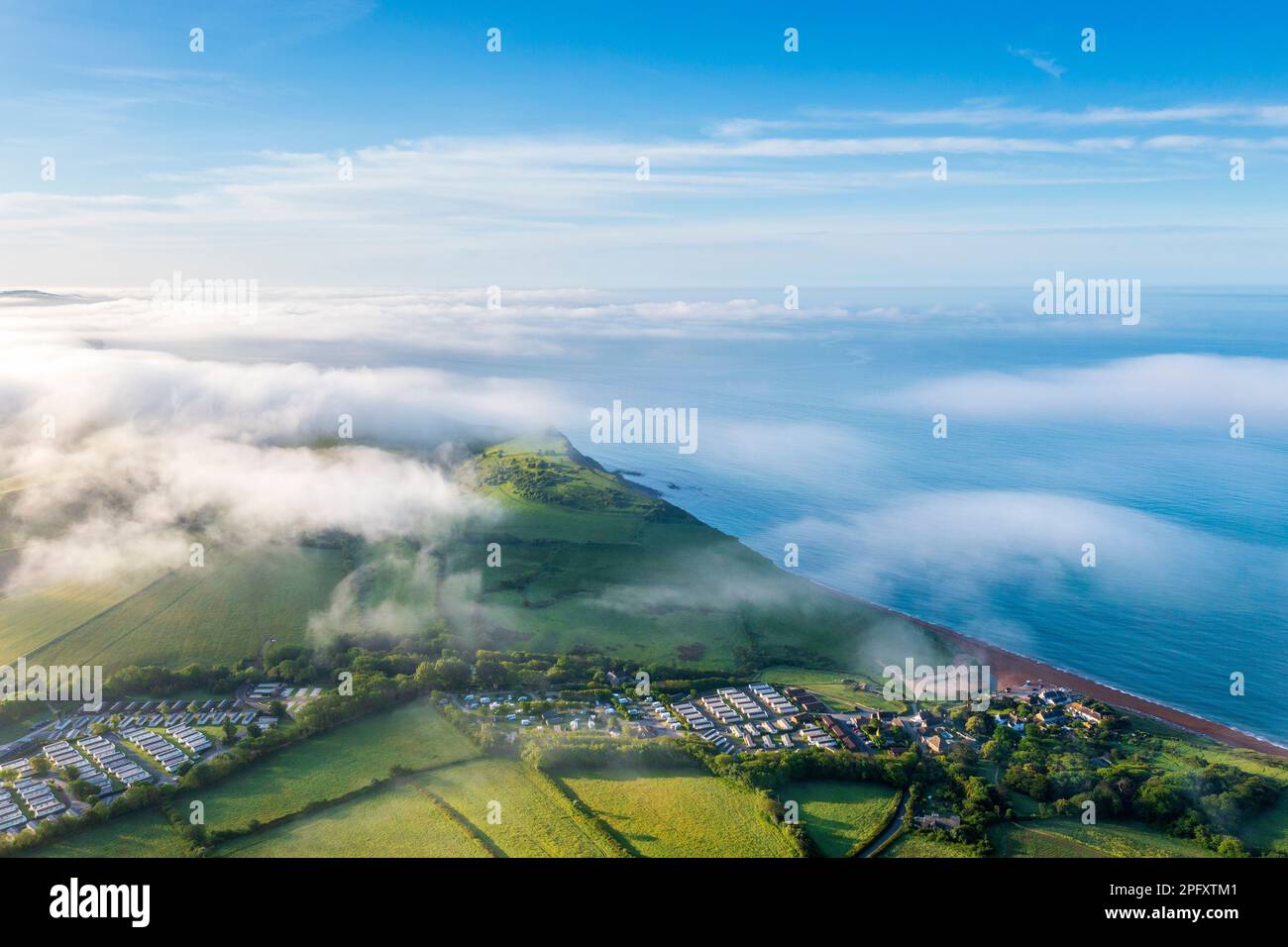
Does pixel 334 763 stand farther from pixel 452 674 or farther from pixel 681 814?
pixel 681 814

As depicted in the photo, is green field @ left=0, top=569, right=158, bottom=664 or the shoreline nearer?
the shoreline

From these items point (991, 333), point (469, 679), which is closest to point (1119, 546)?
point (469, 679)

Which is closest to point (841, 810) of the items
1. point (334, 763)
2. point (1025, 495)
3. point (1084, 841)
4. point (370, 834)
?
point (1084, 841)

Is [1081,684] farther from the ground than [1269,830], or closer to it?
farther from the ground

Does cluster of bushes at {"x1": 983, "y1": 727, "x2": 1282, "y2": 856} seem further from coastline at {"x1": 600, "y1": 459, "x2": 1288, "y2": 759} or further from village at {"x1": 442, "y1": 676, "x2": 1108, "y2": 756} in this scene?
coastline at {"x1": 600, "y1": 459, "x2": 1288, "y2": 759}

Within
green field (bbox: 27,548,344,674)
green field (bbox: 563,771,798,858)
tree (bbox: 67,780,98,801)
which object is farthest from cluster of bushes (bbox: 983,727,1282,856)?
green field (bbox: 27,548,344,674)

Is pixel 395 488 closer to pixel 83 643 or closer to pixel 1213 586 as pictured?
pixel 83 643
